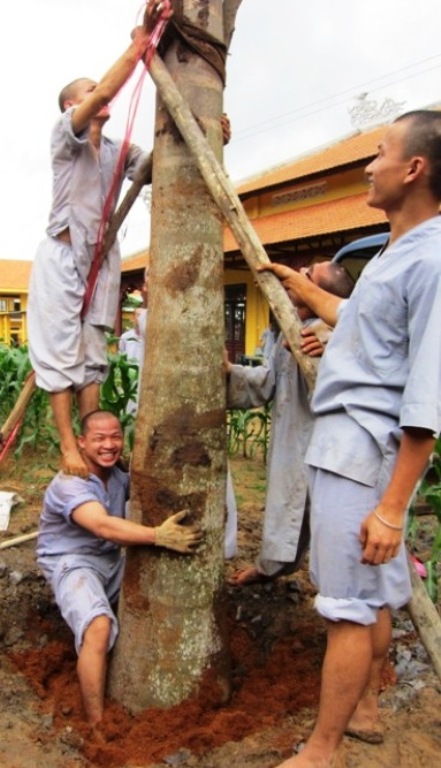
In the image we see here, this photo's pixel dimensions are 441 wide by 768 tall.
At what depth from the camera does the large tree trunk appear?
259 centimetres

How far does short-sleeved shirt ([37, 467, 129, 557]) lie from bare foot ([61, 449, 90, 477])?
21 millimetres

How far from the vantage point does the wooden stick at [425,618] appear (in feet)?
6.30

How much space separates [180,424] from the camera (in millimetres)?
2594

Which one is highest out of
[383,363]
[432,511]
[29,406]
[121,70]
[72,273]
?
[121,70]

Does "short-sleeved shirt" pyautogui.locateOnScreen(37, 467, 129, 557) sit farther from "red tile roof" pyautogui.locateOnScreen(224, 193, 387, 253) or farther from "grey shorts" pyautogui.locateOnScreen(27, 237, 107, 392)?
"red tile roof" pyautogui.locateOnScreen(224, 193, 387, 253)

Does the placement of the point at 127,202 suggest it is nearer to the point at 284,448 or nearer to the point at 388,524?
the point at 284,448

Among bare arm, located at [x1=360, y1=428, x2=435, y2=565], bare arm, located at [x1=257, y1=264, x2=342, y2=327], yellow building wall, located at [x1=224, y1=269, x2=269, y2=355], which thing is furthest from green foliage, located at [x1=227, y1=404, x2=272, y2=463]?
yellow building wall, located at [x1=224, y1=269, x2=269, y2=355]

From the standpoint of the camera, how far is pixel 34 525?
15.6ft

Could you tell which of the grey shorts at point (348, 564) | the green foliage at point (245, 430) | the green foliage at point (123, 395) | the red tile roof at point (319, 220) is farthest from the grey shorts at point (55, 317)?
the red tile roof at point (319, 220)

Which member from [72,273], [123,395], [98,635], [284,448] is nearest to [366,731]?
[98,635]

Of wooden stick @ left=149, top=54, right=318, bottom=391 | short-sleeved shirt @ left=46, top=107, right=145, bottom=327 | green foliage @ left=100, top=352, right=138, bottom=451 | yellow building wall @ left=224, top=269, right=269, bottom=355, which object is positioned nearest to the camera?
wooden stick @ left=149, top=54, right=318, bottom=391

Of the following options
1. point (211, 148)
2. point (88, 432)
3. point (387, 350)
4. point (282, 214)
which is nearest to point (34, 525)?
point (88, 432)

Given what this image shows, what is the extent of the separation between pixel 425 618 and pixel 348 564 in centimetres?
28

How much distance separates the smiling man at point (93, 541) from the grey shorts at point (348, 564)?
0.77 m
